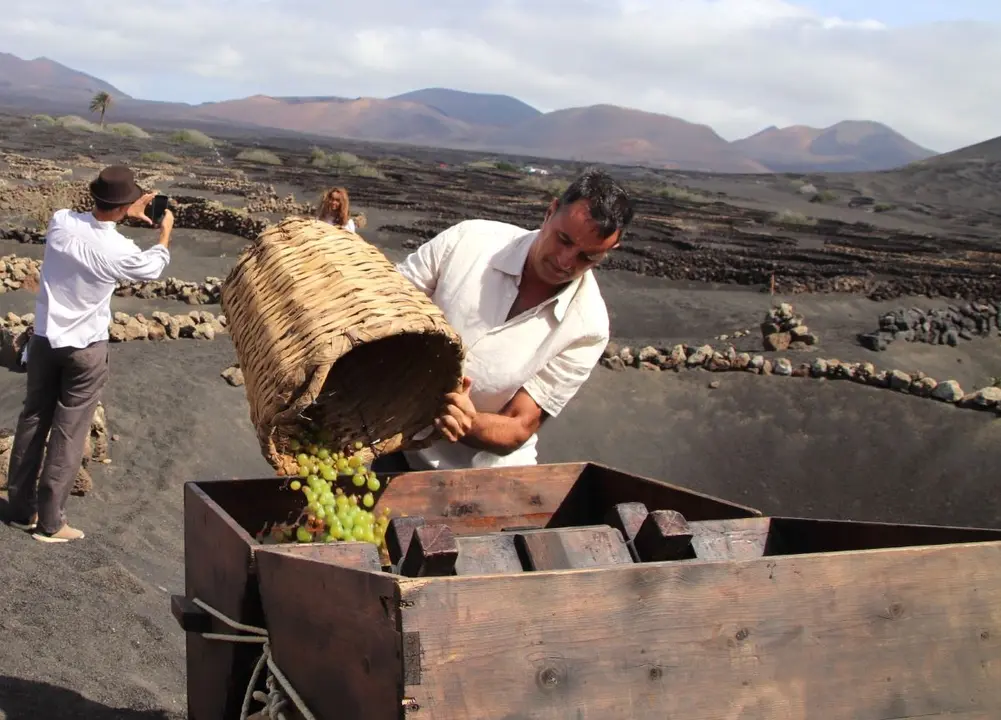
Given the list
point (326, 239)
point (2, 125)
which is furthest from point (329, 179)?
point (326, 239)

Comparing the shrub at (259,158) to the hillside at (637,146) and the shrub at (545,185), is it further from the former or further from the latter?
the hillside at (637,146)

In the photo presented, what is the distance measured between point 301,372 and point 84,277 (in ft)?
10.2

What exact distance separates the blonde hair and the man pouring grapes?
4.73 meters

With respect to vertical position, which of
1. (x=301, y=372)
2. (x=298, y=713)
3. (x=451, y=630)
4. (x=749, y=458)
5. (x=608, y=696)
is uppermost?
(x=301, y=372)

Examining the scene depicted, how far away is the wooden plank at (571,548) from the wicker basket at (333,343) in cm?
57

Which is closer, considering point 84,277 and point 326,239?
point 326,239

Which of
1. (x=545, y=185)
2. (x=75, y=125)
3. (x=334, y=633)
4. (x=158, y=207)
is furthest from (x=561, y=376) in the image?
(x=75, y=125)

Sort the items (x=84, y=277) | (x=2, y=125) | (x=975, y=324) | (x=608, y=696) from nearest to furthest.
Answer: (x=608, y=696), (x=84, y=277), (x=975, y=324), (x=2, y=125)

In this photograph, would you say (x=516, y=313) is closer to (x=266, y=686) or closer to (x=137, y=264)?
(x=266, y=686)

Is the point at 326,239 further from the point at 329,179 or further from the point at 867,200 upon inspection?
the point at 867,200

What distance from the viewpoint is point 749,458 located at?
30.7 feet

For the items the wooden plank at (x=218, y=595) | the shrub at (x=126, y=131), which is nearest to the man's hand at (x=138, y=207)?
the wooden plank at (x=218, y=595)

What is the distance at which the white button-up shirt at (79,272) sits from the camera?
16.3 feet

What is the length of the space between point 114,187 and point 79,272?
1.49 ft
